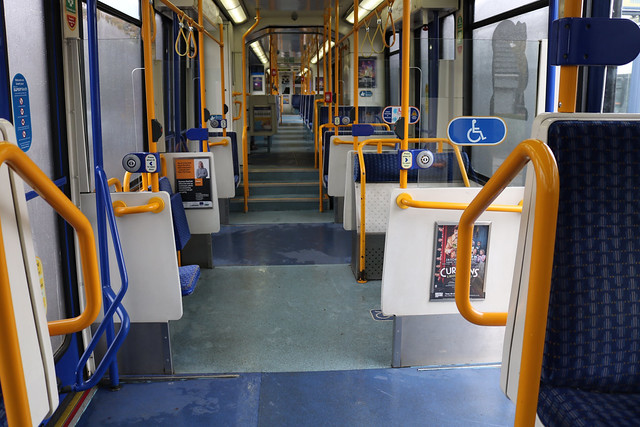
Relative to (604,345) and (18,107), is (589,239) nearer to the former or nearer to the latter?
(604,345)

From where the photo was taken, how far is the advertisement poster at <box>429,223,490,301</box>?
10.4 feet

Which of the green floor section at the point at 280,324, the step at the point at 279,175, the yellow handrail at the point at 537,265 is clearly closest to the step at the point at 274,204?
the step at the point at 279,175

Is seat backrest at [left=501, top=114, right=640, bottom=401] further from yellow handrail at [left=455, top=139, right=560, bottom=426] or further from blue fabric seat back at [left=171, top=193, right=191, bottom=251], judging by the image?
blue fabric seat back at [left=171, top=193, right=191, bottom=251]

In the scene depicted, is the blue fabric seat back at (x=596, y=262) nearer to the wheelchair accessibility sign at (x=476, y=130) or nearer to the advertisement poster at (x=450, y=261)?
the advertisement poster at (x=450, y=261)

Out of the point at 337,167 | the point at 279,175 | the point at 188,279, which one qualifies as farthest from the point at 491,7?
the point at 279,175

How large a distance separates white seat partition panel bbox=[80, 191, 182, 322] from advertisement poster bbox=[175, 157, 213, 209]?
71.0 inches

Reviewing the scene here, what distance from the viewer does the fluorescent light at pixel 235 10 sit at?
8.85 m

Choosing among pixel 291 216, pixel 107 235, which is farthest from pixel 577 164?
pixel 291 216

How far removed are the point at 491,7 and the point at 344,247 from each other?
2.77 meters

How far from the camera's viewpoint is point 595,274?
143cm

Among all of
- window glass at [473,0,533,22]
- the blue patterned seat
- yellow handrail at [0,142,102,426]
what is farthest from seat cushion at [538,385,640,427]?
window glass at [473,0,533,22]

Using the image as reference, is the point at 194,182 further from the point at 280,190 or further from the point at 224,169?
the point at 280,190

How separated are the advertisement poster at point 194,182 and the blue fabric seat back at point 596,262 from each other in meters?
3.85

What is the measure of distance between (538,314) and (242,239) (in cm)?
560
